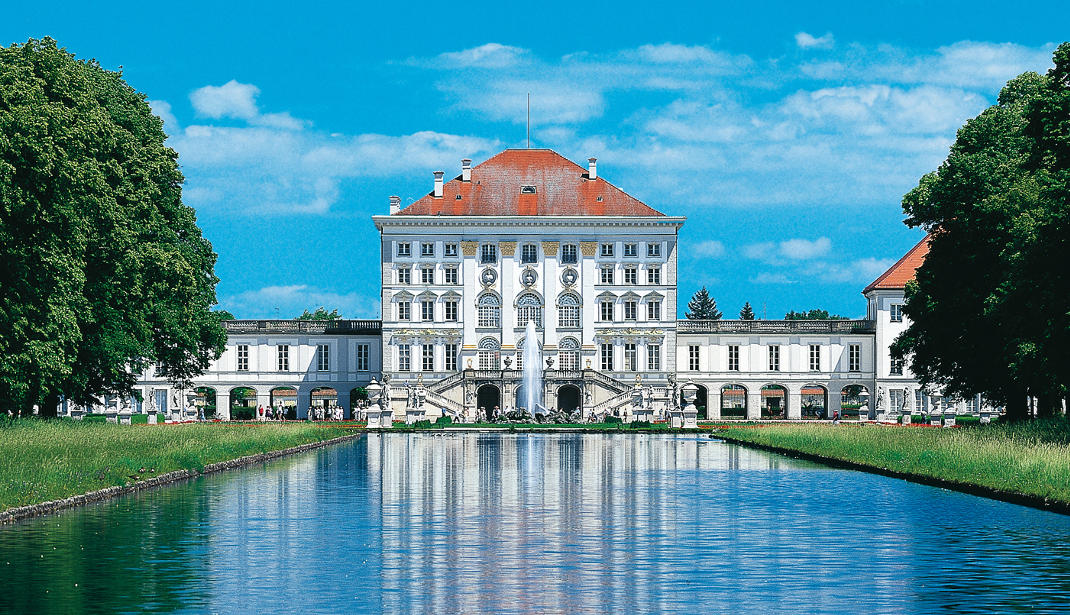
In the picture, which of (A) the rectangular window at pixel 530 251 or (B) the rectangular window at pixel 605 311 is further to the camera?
(A) the rectangular window at pixel 530 251

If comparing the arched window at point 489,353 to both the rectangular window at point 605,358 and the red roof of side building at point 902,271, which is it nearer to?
the rectangular window at point 605,358

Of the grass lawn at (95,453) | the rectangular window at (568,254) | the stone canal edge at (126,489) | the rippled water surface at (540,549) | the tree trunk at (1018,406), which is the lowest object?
the rippled water surface at (540,549)

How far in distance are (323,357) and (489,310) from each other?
13353 mm

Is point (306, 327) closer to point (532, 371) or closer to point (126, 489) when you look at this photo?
point (532, 371)

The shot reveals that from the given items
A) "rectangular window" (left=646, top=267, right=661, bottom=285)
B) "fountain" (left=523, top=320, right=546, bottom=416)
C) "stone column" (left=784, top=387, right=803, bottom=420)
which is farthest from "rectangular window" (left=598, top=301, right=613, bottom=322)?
"stone column" (left=784, top=387, right=803, bottom=420)

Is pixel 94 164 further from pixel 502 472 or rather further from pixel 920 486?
pixel 920 486

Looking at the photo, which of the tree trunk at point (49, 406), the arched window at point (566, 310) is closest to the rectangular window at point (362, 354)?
the arched window at point (566, 310)

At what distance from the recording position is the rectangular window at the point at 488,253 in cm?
9938

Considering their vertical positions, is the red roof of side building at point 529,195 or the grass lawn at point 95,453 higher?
the red roof of side building at point 529,195

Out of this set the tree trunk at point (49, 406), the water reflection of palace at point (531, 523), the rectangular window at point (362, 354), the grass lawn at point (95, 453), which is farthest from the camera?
the rectangular window at point (362, 354)

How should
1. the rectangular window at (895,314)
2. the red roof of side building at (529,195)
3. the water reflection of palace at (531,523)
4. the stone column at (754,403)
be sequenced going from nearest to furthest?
1. the water reflection of palace at (531,523)
2. the red roof of side building at (529,195)
3. the rectangular window at (895,314)
4. the stone column at (754,403)

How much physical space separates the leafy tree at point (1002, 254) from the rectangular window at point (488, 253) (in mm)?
42078

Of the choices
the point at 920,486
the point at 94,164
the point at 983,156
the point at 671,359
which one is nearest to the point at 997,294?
the point at 983,156

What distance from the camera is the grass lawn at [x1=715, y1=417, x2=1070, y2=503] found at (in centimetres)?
2595
